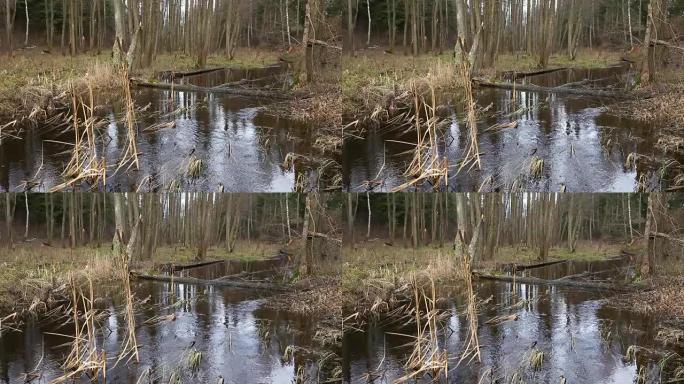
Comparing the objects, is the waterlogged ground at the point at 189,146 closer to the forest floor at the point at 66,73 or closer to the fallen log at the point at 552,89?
the forest floor at the point at 66,73

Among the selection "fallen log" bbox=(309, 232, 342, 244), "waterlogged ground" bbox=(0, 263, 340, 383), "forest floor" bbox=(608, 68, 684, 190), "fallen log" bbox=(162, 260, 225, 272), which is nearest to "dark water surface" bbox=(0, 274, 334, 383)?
"waterlogged ground" bbox=(0, 263, 340, 383)

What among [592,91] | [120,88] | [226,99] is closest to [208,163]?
[226,99]

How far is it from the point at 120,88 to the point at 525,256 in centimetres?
309

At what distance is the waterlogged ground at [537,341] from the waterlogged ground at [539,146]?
70 centimetres

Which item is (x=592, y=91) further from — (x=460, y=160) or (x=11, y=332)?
(x=11, y=332)

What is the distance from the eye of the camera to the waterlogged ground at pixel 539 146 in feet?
14.8

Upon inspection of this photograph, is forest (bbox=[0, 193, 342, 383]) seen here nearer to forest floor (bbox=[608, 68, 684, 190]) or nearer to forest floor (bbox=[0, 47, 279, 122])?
forest floor (bbox=[0, 47, 279, 122])

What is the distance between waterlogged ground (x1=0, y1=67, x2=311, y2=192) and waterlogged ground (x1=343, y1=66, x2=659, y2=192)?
527 mm

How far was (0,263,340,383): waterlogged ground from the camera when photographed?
4.70m

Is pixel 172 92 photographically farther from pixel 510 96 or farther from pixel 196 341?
pixel 510 96

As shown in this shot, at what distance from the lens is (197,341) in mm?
4785

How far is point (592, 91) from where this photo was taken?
4641 millimetres

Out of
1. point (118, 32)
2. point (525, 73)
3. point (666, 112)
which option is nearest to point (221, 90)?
point (118, 32)

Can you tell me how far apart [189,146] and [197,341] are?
1408 mm
